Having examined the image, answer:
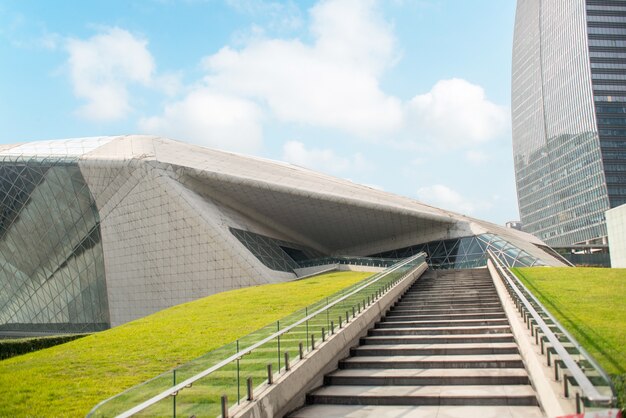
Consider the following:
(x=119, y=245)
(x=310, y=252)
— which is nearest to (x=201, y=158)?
(x=119, y=245)

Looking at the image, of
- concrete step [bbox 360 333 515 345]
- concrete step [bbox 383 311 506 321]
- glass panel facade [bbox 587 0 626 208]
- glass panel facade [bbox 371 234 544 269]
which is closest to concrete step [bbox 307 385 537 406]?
concrete step [bbox 360 333 515 345]

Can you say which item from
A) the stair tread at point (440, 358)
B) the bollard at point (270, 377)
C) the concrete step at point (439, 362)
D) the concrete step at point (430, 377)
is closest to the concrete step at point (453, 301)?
the stair tread at point (440, 358)

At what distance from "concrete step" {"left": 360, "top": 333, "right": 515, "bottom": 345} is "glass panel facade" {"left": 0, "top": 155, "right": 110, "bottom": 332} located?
30.0 metres

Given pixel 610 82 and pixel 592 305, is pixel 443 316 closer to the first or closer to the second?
pixel 592 305

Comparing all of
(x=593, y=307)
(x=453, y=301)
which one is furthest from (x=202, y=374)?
(x=453, y=301)

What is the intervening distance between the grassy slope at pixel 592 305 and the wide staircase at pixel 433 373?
1075 mm

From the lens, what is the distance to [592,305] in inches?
471

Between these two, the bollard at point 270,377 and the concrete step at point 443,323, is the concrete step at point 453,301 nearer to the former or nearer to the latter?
the concrete step at point 443,323

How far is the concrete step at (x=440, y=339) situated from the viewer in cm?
1072

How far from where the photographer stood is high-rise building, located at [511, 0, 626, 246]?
358 ft

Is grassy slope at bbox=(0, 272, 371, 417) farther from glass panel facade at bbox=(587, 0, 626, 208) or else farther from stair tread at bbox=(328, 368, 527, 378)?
glass panel facade at bbox=(587, 0, 626, 208)

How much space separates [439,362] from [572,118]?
123280mm

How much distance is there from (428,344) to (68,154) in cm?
3223

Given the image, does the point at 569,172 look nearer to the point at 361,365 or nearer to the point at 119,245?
the point at 119,245
